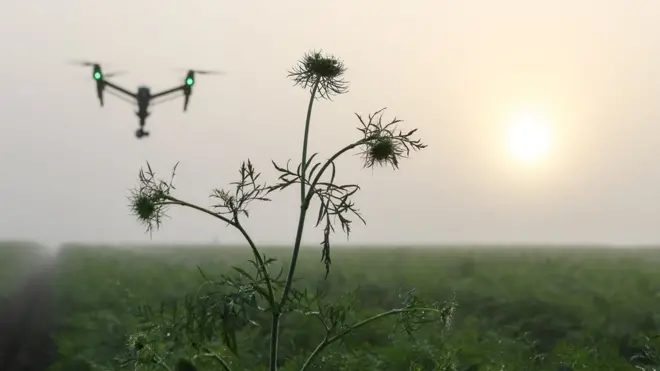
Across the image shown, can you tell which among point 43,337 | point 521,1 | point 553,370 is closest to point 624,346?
point 553,370

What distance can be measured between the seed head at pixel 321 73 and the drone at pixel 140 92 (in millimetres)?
648

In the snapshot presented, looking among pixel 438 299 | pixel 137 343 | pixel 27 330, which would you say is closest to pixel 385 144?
pixel 137 343

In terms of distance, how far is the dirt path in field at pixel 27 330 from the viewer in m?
1.26

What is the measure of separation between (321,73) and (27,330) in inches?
35.3

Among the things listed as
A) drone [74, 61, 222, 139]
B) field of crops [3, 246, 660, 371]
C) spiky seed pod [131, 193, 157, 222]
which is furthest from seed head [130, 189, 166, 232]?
drone [74, 61, 222, 139]

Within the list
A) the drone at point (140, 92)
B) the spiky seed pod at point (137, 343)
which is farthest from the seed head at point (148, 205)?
the drone at point (140, 92)

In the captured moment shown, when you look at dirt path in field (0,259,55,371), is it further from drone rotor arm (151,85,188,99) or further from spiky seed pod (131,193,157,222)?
spiky seed pod (131,193,157,222)

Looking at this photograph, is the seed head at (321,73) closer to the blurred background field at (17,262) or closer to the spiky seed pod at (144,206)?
the spiky seed pod at (144,206)

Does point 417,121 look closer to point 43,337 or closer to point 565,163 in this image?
point 565,163

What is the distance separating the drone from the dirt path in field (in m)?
0.36

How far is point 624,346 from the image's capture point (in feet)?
3.81

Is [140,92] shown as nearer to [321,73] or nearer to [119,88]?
[119,88]

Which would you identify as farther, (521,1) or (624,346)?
(521,1)

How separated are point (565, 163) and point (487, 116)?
0.17 meters
